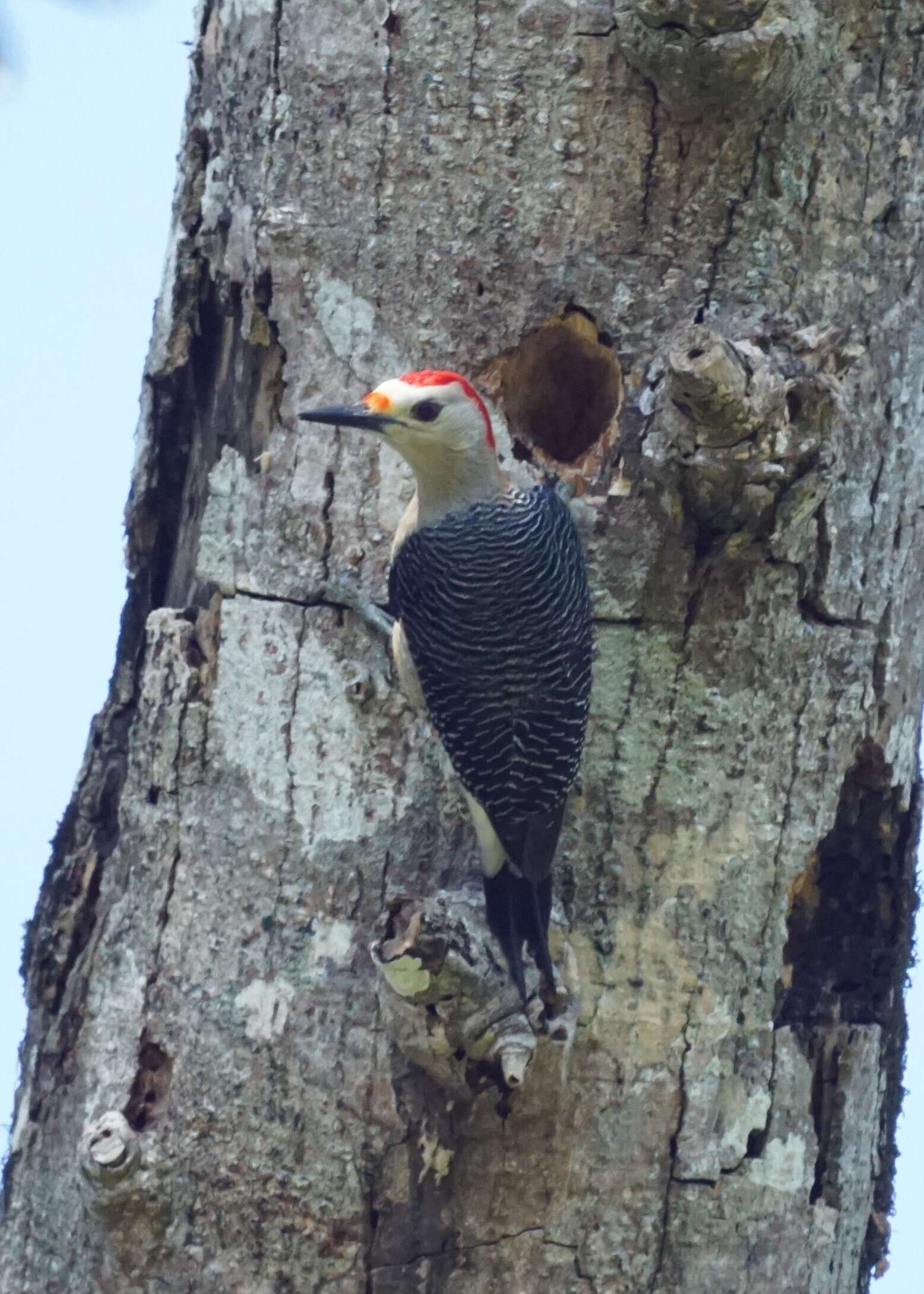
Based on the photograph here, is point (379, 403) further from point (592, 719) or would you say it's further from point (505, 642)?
point (592, 719)

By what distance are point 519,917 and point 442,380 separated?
37.8 inches

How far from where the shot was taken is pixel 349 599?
3.08m

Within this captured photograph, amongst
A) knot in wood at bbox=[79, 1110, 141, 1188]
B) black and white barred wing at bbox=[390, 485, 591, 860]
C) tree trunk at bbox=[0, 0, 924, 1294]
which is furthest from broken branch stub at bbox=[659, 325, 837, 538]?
knot in wood at bbox=[79, 1110, 141, 1188]

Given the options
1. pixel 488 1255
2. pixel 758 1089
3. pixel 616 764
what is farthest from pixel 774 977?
pixel 488 1255

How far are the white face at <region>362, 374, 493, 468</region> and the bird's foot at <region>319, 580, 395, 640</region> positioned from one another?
0.28 metres

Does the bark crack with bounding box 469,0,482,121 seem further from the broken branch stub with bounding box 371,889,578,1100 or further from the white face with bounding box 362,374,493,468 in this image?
the broken branch stub with bounding box 371,889,578,1100

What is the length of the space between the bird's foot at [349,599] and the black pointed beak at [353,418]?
29 cm

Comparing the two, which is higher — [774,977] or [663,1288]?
[774,977]

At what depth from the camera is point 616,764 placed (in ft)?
9.86

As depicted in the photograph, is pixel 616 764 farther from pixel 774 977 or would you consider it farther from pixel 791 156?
pixel 791 156

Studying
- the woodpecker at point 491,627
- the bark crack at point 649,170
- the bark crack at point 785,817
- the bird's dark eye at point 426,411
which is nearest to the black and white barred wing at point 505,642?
the woodpecker at point 491,627

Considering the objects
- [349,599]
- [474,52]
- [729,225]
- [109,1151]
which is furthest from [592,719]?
[474,52]

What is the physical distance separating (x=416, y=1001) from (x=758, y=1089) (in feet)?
2.38

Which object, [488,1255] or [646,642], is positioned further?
[646,642]
